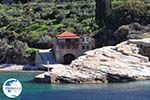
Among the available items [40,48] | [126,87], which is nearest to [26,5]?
[40,48]

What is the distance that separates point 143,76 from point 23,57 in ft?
85.5

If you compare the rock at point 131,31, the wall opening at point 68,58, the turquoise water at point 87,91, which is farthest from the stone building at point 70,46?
the turquoise water at point 87,91

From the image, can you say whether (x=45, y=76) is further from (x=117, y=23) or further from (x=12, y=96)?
(x=12, y=96)

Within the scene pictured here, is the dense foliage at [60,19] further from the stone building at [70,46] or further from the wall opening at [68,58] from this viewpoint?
the wall opening at [68,58]

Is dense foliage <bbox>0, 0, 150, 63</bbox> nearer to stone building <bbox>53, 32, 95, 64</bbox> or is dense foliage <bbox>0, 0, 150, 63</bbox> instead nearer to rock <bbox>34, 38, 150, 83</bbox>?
stone building <bbox>53, 32, 95, 64</bbox>

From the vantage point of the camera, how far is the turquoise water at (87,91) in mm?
35156

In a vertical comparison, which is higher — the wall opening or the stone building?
the stone building

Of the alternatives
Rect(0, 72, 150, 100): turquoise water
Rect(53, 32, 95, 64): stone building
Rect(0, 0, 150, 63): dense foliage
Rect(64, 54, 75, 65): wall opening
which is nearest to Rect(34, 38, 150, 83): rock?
Result: Rect(0, 72, 150, 100): turquoise water

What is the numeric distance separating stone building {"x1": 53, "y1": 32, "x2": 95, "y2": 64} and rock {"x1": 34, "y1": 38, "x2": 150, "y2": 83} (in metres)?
13.7

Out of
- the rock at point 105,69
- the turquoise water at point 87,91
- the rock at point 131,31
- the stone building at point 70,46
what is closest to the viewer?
the turquoise water at point 87,91

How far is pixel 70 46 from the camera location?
67812 mm

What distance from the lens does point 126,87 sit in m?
42.7

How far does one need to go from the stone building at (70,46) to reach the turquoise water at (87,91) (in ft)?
60.0

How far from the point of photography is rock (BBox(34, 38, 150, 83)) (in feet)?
156
